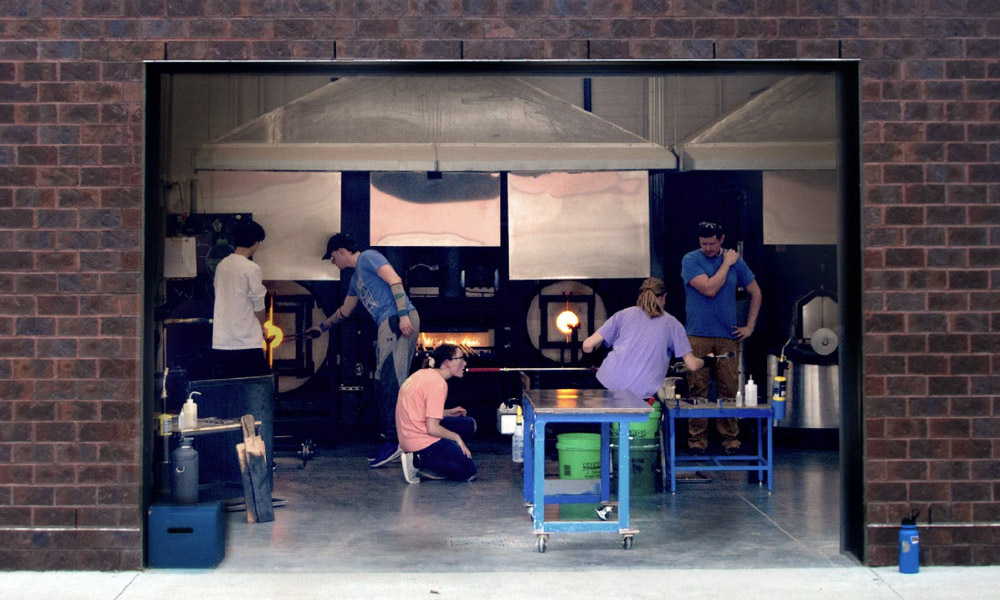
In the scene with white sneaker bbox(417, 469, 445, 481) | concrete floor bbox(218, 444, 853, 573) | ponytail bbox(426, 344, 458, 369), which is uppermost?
ponytail bbox(426, 344, 458, 369)

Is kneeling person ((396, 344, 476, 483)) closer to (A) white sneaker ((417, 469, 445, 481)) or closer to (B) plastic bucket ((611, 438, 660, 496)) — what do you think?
(A) white sneaker ((417, 469, 445, 481))

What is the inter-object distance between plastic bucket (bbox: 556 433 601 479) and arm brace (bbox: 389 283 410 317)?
2.59 m

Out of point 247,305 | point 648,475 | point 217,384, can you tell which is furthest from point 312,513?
point 648,475

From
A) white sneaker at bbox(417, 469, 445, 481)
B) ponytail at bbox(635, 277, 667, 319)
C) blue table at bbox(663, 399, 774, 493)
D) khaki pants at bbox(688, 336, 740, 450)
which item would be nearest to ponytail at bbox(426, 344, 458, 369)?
white sneaker at bbox(417, 469, 445, 481)

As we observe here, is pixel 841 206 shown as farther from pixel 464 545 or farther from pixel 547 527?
pixel 464 545

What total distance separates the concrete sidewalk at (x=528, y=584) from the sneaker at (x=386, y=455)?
415cm

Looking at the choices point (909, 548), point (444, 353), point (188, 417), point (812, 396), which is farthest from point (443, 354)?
point (909, 548)

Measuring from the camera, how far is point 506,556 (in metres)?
7.57

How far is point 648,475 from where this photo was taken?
9805 millimetres

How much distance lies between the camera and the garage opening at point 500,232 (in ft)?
37.2

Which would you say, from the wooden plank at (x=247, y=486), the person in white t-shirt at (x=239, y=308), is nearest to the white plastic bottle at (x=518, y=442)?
the person in white t-shirt at (x=239, y=308)

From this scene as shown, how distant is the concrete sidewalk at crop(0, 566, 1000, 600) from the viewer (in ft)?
21.7

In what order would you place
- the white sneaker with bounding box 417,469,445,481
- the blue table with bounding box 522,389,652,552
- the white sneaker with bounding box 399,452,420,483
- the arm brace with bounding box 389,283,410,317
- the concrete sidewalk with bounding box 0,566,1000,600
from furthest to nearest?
the arm brace with bounding box 389,283,410,317, the white sneaker with bounding box 417,469,445,481, the white sneaker with bounding box 399,452,420,483, the blue table with bounding box 522,389,652,552, the concrete sidewalk with bounding box 0,566,1000,600

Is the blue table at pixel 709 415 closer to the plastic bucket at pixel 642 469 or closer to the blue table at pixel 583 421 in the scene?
the plastic bucket at pixel 642 469
